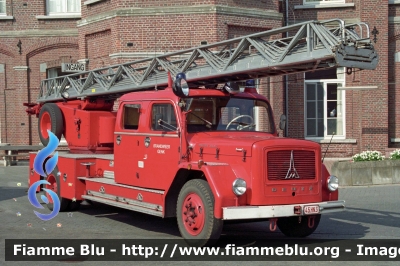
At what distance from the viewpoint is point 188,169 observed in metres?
8.69

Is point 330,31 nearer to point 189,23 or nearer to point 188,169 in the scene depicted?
point 188,169

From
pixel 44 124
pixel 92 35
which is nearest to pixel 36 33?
pixel 92 35

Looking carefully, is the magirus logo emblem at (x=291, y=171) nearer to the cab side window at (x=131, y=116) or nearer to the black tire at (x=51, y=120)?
the cab side window at (x=131, y=116)

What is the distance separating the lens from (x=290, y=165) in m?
8.52

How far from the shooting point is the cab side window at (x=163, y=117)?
9484 mm

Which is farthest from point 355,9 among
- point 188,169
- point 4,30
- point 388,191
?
point 188,169

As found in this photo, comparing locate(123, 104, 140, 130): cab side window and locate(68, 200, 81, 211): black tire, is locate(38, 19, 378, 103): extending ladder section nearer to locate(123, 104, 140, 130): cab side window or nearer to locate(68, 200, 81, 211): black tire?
locate(123, 104, 140, 130): cab side window

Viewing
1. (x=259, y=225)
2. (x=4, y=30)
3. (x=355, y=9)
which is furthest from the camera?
(x=4, y=30)

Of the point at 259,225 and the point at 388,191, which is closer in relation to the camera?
the point at 259,225

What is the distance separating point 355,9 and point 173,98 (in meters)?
13.8

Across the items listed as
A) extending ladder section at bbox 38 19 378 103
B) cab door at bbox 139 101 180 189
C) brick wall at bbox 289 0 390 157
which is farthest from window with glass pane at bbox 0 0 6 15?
cab door at bbox 139 101 180 189

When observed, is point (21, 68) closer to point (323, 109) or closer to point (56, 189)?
point (323, 109)

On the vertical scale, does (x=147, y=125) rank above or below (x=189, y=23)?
below

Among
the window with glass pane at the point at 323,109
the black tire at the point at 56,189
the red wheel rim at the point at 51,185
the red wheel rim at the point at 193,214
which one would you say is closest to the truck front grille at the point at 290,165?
the red wheel rim at the point at 193,214
